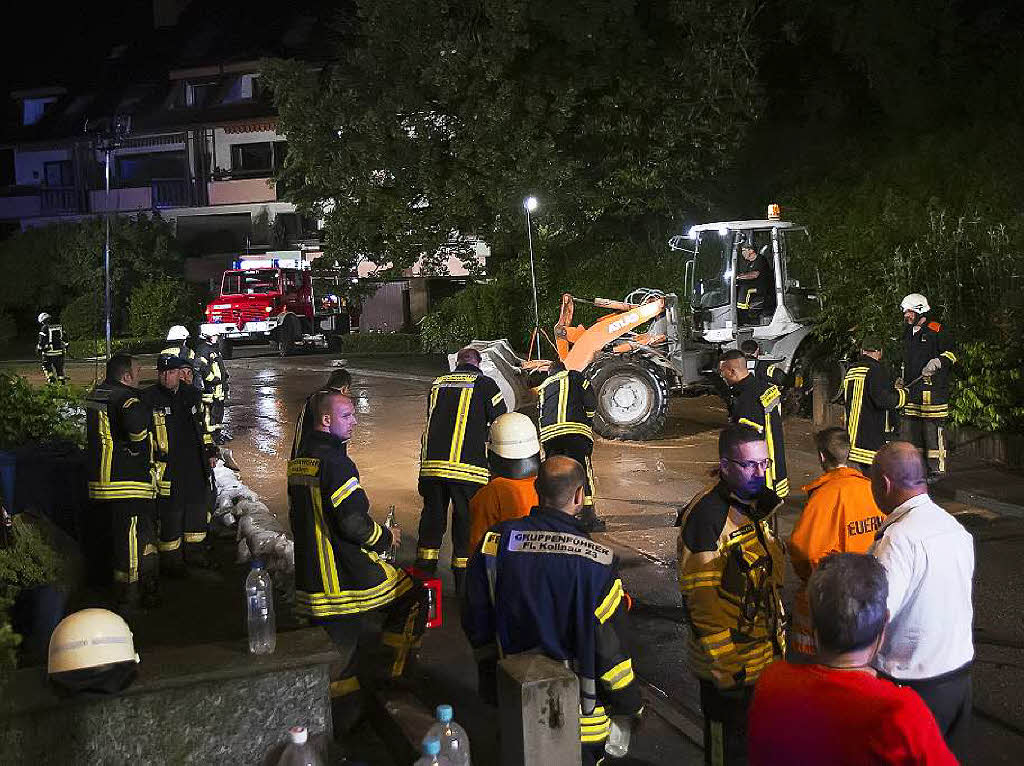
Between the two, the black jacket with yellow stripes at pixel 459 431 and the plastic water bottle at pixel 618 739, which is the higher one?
the black jacket with yellow stripes at pixel 459 431

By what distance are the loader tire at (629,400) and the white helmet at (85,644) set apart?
1164 cm

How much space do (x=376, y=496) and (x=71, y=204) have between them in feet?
141

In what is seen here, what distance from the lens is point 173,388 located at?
9039mm

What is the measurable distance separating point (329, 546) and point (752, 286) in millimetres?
11906

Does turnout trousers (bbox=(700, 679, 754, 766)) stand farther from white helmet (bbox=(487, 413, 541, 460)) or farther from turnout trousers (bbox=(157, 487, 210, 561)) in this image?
turnout trousers (bbox=(157, 487, 210, 561))

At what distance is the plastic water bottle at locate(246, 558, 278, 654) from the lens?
477 cm

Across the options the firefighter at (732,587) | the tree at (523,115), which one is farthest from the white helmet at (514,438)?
the tree at (523,115)

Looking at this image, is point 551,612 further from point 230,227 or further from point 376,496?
point 230,227

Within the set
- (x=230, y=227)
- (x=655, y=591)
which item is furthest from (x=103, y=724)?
(x=230, y=227)

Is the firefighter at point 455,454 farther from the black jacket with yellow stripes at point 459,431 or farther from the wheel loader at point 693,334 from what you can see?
the wheel loader at point 693,334

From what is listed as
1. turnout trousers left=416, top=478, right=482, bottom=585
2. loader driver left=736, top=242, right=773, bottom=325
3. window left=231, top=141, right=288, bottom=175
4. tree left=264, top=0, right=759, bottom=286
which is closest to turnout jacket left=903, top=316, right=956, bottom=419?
loader driver left=736, top=242, right=773, bottom=325

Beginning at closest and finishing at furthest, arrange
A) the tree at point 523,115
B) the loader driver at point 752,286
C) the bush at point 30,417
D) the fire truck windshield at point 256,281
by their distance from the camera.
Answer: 1. the bush at point 30,417
2. the loader driver at point 752,286
3. the tree at point 523,115
4. the fire truck windshield at point 256,281

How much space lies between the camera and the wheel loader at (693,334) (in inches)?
616

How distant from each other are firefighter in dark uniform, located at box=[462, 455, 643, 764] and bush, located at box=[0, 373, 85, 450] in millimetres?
6676
